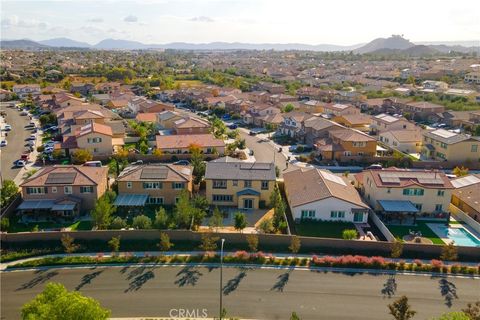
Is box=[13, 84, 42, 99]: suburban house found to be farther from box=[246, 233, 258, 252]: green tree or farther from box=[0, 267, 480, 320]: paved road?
box=[246, 233, 258, 252]: green tree

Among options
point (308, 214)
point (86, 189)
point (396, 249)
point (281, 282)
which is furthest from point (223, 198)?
point (396, 249)

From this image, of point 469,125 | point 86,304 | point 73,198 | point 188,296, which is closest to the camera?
point 86,304

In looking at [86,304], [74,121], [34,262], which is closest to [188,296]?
[86,304]

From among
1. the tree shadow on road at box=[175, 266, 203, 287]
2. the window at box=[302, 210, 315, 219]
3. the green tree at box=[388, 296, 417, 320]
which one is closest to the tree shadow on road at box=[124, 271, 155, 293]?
the tree shadow on road at box=[175, 266, 203, 287]

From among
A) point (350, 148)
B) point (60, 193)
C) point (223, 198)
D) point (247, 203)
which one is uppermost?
point (350, 148)

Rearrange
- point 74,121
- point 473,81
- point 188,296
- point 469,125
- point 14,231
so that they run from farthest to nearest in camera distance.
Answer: point 473,81 → point 469,125 → point 74,121 → point 14,231 → point 188,296

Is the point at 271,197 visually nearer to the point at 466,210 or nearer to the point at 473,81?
the point at 466,210

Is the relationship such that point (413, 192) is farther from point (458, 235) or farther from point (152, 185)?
point (152, 185)
